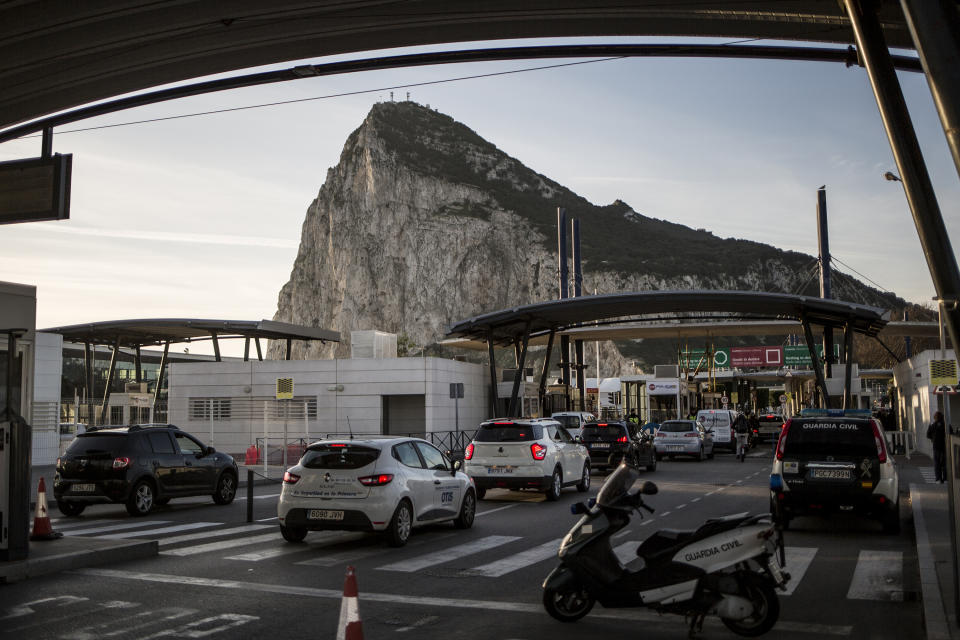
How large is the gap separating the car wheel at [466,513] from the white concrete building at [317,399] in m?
24.0

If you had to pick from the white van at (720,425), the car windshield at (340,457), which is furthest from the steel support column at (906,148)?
the white van at (720,425)

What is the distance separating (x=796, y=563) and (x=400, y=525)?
519 cm

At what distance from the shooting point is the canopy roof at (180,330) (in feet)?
151

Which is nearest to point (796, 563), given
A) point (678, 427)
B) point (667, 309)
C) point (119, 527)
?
point (119, 527)

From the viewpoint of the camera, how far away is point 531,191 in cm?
19225

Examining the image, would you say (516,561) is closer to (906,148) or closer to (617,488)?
(617,488)

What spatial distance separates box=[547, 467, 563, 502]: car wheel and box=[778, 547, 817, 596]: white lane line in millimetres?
7270

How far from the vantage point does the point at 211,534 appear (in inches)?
554

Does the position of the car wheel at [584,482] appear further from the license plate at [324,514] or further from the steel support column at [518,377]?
the steel support column at [518,377]

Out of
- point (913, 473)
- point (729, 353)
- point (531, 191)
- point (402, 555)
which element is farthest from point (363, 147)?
point (402, 555)

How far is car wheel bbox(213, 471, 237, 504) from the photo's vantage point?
1903cm

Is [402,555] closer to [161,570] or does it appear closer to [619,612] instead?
[161,570]

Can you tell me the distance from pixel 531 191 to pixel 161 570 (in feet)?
606

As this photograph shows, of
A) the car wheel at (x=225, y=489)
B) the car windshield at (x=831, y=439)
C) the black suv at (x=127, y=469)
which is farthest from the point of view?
the car wheel at (x=225, y=489)
